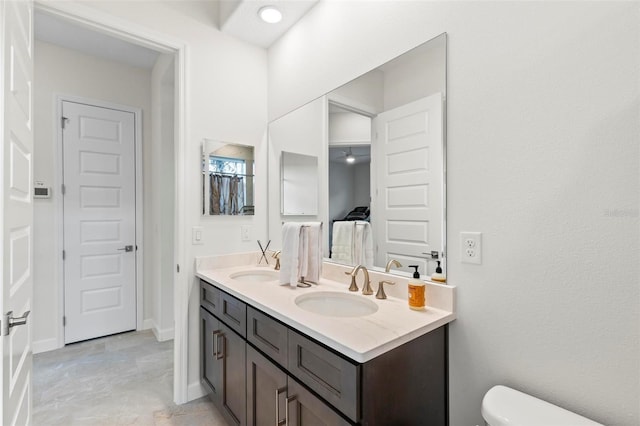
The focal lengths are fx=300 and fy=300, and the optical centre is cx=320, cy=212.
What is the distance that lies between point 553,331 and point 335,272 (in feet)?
3.40

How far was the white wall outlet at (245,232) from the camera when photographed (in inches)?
88.4

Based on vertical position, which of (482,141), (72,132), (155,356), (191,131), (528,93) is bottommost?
(155,356)

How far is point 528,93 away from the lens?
40.2 inches

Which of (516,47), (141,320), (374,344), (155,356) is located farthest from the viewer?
(141,320)

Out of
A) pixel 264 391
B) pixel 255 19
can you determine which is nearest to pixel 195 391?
pixel 264 391

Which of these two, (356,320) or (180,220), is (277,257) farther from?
(356,320)

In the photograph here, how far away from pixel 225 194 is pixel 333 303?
1147mm

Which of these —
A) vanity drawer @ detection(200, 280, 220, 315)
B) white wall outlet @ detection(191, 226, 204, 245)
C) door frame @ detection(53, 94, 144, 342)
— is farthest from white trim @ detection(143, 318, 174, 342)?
white wall outlet @ detection(191, 226, 204, 245)

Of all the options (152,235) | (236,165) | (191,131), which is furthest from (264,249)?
(152,235)

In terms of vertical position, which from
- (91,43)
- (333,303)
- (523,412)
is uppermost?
(91,43)

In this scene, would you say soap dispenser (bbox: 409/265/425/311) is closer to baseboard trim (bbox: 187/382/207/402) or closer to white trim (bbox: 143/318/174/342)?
baseboard trim (bbox: 187/382/207/402)

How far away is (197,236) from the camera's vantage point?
2.03 m

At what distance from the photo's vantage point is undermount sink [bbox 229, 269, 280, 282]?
202 centimetres

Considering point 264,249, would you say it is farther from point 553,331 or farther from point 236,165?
point 553,331
